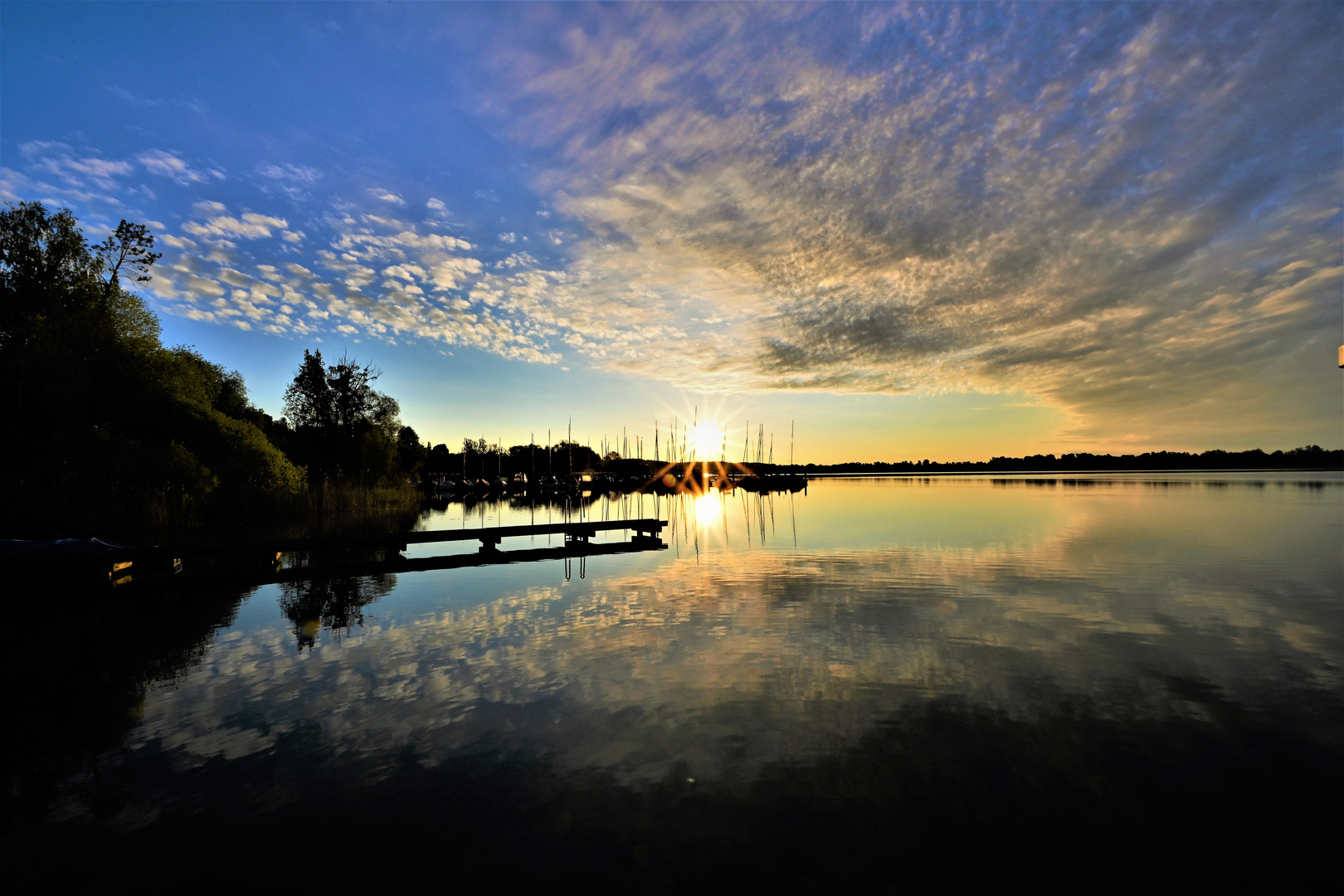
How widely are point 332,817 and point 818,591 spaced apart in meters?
13.6

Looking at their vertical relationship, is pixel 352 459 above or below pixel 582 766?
above

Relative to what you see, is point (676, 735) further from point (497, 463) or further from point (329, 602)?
point (497, 463)

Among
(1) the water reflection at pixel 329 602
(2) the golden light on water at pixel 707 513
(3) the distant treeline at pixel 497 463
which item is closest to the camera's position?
(1) the water reflection at pixel 329 602

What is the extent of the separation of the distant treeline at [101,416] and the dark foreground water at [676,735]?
1338 cm

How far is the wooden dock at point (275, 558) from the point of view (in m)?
16.0

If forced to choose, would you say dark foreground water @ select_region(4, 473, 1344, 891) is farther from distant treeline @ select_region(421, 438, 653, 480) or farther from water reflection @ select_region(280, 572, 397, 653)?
distant treeline @ select_region(421, 438, 653, 480)

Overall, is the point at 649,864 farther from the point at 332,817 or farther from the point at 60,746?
the point at 60,746

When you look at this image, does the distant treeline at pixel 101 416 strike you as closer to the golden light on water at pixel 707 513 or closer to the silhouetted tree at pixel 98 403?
the silhouetted tree at pixel 98 403

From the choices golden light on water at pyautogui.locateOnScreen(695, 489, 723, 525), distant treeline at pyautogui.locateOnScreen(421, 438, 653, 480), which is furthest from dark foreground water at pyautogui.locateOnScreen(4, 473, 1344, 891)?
distant treeline at pyautogui.locateOnScreen(421, 438, 653, 480)

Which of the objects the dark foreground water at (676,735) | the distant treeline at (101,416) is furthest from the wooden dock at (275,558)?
the distant treeline at (101,416)

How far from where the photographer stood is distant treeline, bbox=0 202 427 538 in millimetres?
26938

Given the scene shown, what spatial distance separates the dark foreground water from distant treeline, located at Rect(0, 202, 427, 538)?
43.9 ft

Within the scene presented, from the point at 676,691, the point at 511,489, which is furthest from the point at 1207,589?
the point at 511,489

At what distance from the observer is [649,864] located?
5000 mm
